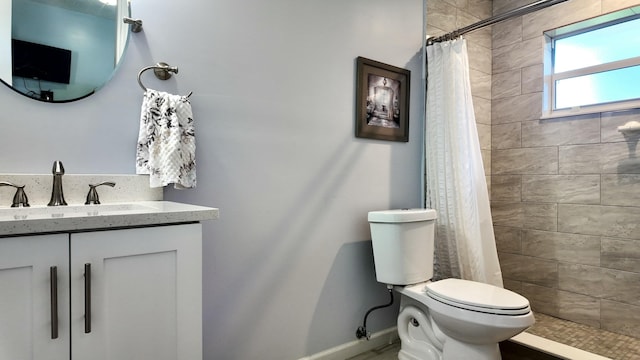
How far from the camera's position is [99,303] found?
2.92 feet

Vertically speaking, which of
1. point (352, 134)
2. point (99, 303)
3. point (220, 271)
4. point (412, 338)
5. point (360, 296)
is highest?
point (352, 134)

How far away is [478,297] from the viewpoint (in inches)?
61.3

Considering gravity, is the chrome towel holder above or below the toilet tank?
above

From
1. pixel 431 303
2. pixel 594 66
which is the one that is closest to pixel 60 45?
pixel 431 303

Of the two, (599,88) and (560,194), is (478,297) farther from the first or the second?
(599,88)

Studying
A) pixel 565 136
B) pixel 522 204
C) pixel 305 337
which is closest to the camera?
pixel 305 337

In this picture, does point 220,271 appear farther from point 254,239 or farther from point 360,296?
point 360,296

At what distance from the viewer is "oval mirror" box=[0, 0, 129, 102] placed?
1177 millimetres

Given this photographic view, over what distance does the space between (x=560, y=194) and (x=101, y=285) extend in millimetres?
2778

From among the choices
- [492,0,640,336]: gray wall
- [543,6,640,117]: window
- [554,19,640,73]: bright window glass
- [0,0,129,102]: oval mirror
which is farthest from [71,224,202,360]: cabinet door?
[554,19,640,73]: bright window glass

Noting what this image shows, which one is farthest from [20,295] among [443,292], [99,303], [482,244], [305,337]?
[482,244]

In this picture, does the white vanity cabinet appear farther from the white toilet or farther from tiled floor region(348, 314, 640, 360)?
tiled floor region(348, 314, 640, 360)

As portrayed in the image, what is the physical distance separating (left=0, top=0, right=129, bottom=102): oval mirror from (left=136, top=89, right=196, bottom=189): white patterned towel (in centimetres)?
20

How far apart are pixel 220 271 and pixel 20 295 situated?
2.66 feet
